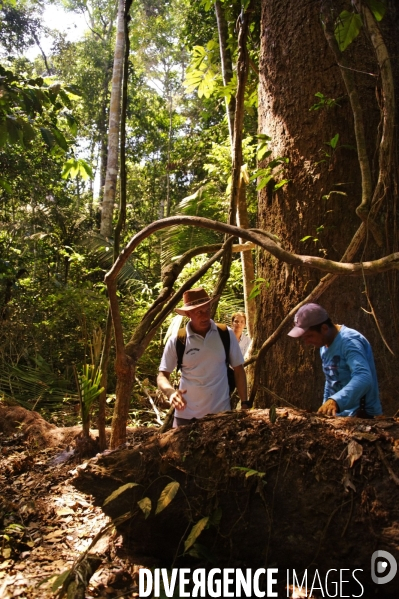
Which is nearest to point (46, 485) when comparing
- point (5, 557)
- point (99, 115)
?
point (5, 557)

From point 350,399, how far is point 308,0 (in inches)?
126

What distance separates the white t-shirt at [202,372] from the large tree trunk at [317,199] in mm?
375

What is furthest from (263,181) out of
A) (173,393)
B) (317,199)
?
(173,393)

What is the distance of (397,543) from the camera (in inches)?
90.0

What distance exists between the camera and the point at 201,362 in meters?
3.78

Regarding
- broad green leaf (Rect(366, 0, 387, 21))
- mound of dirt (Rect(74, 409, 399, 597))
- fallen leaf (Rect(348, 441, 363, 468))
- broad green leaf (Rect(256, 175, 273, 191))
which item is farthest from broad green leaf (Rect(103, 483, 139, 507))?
broad green leaf (Rect(366, 0, 387, 21))

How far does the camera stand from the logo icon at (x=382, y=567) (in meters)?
2.29

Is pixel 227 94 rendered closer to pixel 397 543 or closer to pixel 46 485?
pixel 46 485

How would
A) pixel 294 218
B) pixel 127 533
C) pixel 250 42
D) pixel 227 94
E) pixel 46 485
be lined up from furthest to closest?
pixel 250 42, pixel 227 94, pixel 46 485, pixel 294 218, pixel 127 533

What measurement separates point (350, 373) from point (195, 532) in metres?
1.30

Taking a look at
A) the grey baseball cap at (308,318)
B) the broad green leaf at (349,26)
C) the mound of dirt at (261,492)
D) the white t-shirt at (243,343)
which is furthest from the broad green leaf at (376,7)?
the white t-shirt at (243,343)

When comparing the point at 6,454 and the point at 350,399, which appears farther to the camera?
the point at 6,454

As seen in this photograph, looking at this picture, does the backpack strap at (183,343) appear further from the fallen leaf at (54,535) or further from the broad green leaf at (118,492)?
the fallen leaf at (54,535)

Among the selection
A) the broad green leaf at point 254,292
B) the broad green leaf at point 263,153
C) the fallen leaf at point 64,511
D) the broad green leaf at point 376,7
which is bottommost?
the fallen leaf at point 64,511
